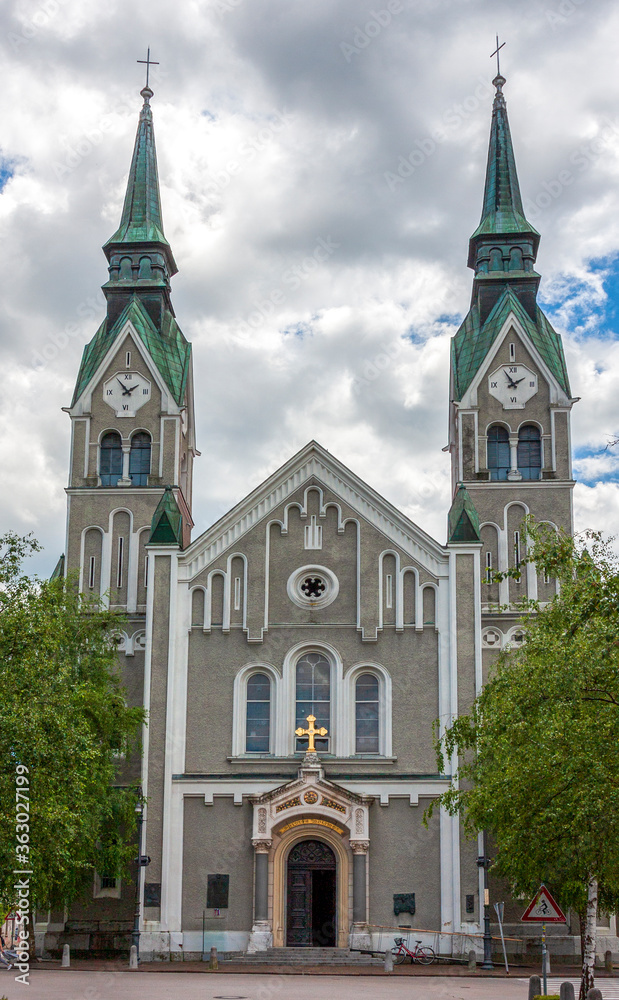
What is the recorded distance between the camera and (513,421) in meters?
44.0

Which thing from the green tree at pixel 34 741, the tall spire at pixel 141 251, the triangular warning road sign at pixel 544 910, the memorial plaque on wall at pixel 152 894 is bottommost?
the memorial plaque on wall at pixel 152 894

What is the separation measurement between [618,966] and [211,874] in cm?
1237

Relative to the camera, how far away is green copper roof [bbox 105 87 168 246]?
49.0m

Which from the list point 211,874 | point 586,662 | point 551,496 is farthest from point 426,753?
point 586,662

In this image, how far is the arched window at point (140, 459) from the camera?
44062mm

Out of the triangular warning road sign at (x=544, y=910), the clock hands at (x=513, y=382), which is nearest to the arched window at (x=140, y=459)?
the clock hands at (x=513, y=382)

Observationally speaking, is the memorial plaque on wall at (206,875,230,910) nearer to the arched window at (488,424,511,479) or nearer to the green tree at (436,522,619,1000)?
the green tree at (436,522,619,1000)

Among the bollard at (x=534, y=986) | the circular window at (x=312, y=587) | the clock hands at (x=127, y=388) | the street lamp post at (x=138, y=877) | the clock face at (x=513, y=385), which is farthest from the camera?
the clock hands at (x=127, y=388)

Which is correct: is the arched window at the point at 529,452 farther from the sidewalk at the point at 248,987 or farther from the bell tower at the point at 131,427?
the sidewalk at the point at 248,987

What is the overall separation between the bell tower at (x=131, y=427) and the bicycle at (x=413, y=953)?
13.1 m

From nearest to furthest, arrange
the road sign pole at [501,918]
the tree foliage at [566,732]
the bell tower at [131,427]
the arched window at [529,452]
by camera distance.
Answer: the tree foliage at [566,732] → the road sign pole at [501,918] → the bell tower at [131,427] → the arched window at [529,452]

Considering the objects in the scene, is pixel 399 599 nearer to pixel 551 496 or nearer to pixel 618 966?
pixel 551 496

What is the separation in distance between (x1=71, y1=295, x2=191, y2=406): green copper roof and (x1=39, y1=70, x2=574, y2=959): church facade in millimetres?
1564

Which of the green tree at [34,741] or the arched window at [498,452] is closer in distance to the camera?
the green tree at [34,741]
